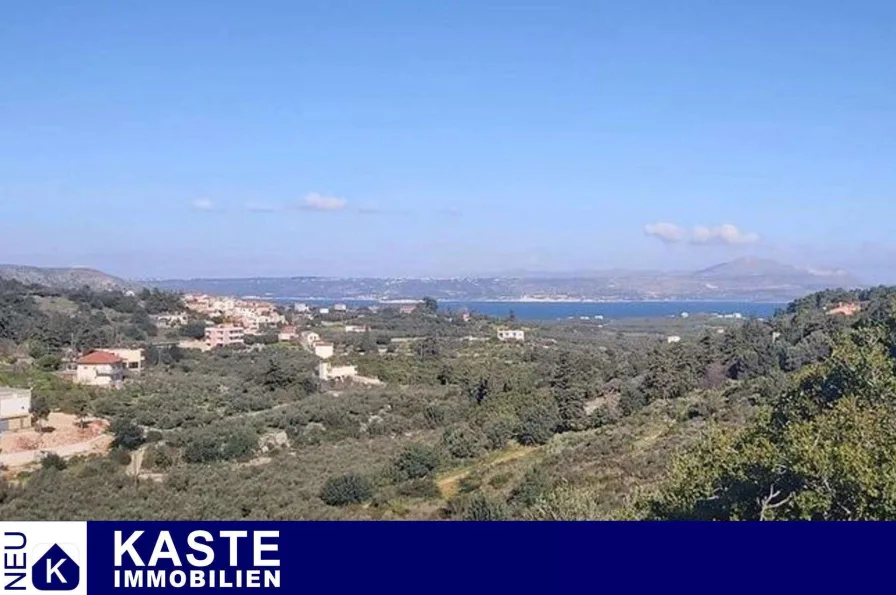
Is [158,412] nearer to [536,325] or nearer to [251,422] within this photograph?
[251,422]

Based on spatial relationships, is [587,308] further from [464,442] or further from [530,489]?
[530,489]

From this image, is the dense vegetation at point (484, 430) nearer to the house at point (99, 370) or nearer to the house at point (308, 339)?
the house at point (99, 370)

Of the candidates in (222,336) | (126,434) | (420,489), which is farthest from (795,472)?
(222,336)

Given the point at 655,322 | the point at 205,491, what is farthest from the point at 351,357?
the point at 655,322

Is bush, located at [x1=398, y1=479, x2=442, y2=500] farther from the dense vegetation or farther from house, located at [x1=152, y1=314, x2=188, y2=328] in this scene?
house, located at [x1=152, y1=314, x2=188, y2=328]

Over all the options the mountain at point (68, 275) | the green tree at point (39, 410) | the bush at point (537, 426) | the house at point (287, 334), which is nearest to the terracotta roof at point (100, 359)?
the green tree at point (39, 410)

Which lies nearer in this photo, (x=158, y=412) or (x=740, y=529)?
(x=740, y=529)
